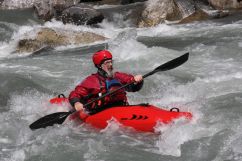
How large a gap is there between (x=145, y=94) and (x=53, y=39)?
560cm

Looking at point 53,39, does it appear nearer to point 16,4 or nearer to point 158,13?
point 158,13

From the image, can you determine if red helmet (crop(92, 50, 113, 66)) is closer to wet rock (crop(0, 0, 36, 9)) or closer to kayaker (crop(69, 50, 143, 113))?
kayaker (crop(69, 50, 143, 113))

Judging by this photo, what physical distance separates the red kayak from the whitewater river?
0.28ft

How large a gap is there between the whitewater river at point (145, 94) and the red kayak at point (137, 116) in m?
0.09

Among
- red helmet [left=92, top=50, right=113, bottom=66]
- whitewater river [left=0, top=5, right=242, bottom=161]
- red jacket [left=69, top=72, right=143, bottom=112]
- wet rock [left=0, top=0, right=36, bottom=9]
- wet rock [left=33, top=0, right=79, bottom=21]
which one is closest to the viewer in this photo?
whitewater river [left=0, top=5, right=242, bottom=161]

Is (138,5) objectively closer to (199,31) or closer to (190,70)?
(199,31)

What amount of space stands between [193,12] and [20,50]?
6.06 metres

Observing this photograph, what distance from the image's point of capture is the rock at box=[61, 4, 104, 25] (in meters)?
16.2

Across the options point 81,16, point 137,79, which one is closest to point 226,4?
point 81,16

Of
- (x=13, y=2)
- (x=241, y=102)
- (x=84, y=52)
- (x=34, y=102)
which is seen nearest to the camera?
(x=241, y=102)

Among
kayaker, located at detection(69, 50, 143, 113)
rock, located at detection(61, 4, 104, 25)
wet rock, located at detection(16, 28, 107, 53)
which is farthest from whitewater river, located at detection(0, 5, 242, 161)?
rock, located at detection(61, 4, 104, 25)

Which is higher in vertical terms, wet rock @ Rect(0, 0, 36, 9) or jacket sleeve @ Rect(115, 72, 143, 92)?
jacket sleeve @ Rect(115, 72, 143, 92)

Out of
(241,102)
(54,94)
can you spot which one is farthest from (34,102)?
(241,102)

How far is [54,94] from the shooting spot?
8734 millimetres
